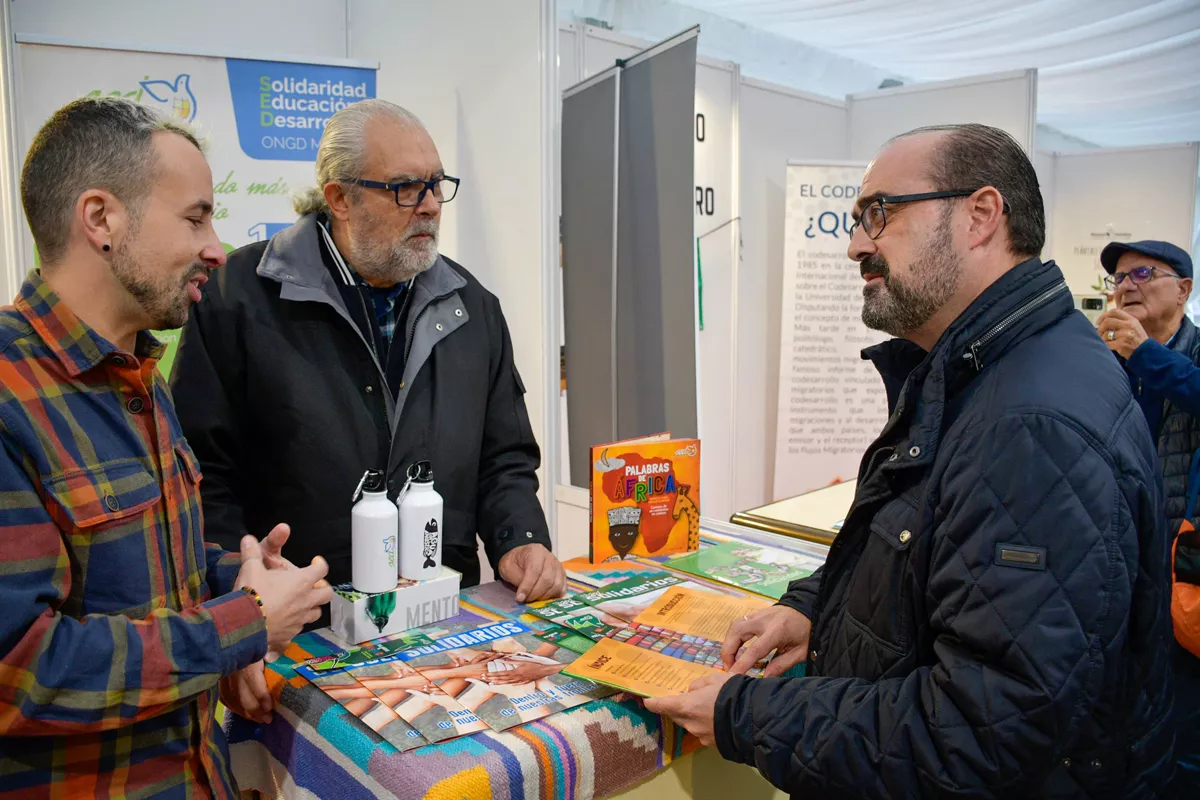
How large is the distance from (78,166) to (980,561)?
1.28 metres

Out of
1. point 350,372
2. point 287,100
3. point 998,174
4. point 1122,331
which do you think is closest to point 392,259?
point 350,372

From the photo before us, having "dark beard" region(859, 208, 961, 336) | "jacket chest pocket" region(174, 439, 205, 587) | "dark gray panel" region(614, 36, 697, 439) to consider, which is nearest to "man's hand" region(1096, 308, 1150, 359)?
"dark gray panel" region(614, 36, 697, 439)

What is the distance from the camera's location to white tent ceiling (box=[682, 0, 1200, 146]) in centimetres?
446

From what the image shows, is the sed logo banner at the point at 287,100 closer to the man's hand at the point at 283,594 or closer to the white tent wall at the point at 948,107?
the man's hand at the point at 283,594

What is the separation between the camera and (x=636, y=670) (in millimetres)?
1307

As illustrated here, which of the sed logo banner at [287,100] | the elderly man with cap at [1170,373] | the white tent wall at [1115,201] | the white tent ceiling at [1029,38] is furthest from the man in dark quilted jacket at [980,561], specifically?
the white tent wall at [1115,201]

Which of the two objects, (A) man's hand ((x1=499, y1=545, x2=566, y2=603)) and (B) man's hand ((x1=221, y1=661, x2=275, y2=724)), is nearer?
(B) man's hand ((x1=221, y1=661, x2=275, y2=724))

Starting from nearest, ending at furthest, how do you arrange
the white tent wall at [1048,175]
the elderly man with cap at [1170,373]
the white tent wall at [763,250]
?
1. the elderly man with cap at [1170,373]
2. the white tent wall at [763,250]
3. the white tent wall at [1048,175]

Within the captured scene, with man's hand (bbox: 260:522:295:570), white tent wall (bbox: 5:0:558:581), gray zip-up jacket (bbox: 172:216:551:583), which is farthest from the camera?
white tent wall (bbox: 5:0:558:581)

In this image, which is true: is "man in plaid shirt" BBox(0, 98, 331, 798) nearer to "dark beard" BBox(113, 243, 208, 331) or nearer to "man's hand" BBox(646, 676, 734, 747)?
"dark beard" BBox(113, 243, 208, 331)

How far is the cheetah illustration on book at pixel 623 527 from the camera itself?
6.31 ft

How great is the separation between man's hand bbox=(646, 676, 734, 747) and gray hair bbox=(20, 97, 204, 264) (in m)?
1.02

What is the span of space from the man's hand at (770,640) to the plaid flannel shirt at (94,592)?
0.73 meters

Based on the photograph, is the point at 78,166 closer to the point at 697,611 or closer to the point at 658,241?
the point at 697,611
